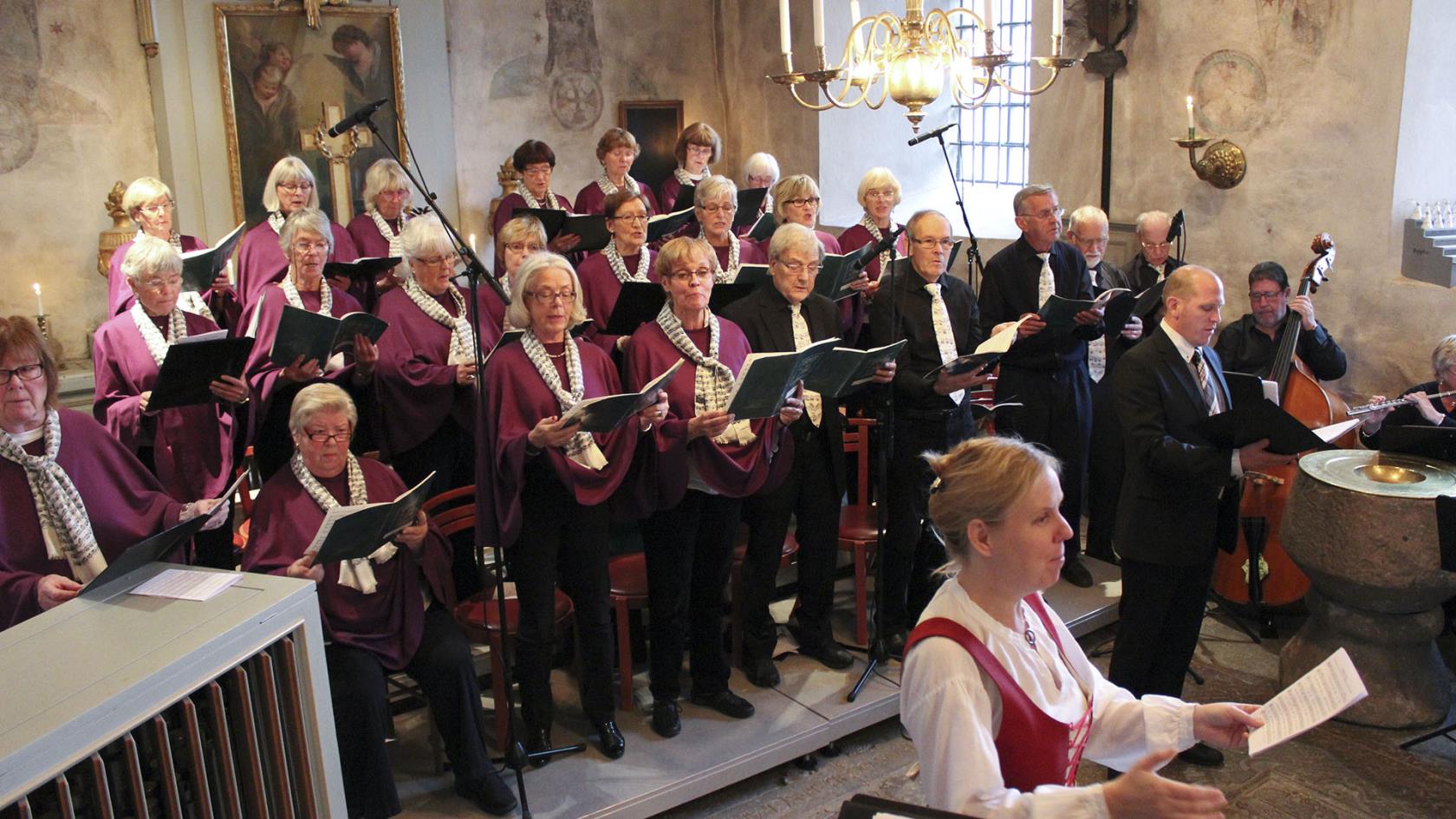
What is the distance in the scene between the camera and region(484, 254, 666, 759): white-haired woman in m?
3.84

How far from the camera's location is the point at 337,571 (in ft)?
11.9

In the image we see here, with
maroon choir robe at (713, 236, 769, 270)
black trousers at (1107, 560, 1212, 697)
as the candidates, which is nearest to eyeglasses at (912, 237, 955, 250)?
Answer: maroon choir robe at (713, 236, 769, 270)

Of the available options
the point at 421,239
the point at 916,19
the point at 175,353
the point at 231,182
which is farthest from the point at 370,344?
the point at 231,182

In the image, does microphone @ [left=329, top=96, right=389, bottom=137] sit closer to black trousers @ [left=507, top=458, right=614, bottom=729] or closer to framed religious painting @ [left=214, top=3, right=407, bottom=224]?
black trousers @ [left=507, top=458, right=614, bottom=729]

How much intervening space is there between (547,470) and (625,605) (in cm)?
71

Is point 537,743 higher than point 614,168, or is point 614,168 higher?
point 614,168

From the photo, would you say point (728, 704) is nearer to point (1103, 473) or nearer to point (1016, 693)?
point (1016, 693)

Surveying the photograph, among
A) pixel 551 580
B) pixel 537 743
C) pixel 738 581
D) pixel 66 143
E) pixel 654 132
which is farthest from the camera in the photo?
pixel 654 132

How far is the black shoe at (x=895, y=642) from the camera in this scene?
4828mm

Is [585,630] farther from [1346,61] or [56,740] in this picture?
[1346,61]

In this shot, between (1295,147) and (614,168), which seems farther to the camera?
(614,168)

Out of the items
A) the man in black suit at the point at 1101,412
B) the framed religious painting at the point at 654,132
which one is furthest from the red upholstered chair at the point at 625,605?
the framed religious painting at the point at 654,132

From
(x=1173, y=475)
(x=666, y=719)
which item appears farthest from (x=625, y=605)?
(x=1173, y=475)

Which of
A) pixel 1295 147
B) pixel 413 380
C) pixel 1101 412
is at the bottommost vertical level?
pixel 1101 412
